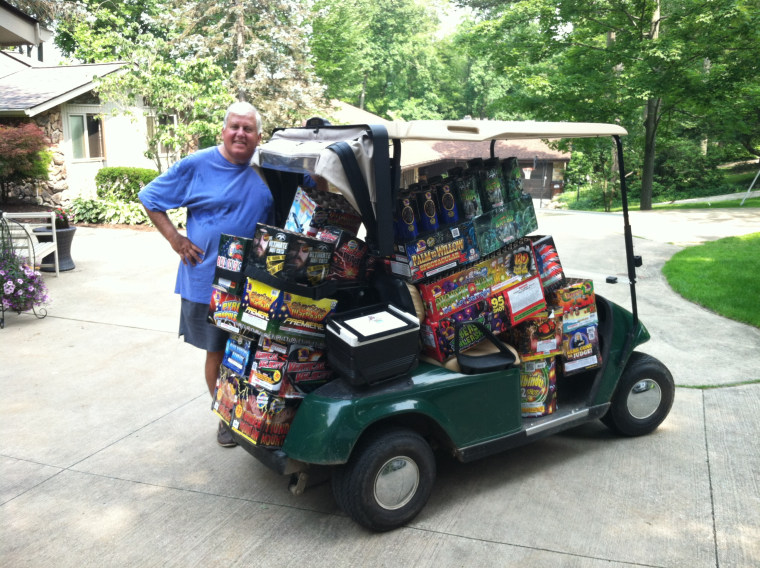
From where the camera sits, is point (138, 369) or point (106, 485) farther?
point (138, 369)

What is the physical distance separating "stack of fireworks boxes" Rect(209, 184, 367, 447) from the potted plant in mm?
4311

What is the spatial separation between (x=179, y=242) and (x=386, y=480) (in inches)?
67.7

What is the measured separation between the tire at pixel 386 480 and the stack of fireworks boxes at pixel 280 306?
415 mm

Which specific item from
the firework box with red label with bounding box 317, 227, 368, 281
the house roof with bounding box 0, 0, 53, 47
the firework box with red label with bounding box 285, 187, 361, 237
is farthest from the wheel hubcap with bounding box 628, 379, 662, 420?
the house roof with bounding box 0, 0, 53, 47

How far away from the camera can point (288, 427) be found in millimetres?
3146

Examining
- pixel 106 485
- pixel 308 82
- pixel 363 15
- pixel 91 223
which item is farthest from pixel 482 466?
pixel 363 15

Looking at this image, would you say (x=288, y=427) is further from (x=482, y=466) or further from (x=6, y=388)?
(x=6, y=388)

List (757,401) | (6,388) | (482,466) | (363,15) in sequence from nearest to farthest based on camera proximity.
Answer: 1. (482,466)
2. (757,401)
3. (6,388)
4. (363,15)

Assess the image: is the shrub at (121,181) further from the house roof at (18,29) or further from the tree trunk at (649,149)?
the tree trunk at (649,149)

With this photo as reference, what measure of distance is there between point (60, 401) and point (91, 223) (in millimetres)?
11225

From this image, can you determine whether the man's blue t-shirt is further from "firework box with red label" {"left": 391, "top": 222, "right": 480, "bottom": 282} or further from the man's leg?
"firework box with red label" {"left": 391, "top": 222, "right": 480, "bottom": 282}

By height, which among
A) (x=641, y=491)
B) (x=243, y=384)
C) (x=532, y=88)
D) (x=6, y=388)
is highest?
(x=532, y=88)

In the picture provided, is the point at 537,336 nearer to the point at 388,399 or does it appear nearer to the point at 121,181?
the point at 388,399

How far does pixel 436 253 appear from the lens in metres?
3.19
